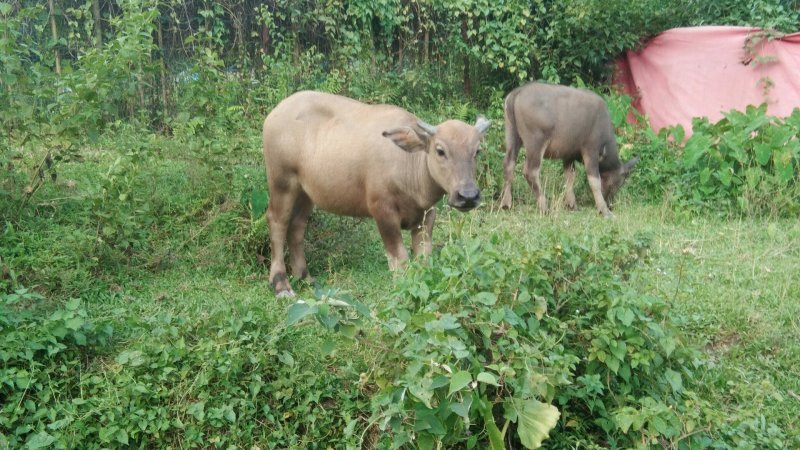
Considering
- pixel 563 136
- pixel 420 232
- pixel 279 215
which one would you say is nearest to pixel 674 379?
pixel 420 232

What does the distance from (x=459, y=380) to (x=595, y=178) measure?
6.04 metres

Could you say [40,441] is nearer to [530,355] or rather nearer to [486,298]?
[486,298]

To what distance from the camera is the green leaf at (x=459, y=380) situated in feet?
11.4

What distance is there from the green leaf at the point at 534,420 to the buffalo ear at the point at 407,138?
8.30ft

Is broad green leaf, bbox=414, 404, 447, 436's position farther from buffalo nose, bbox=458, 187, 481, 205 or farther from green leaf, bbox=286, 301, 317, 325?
buffalo nose, bbox=458, 187, 481, 205

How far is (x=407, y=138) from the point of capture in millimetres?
5840

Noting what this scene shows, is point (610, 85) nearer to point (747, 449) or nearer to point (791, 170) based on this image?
point (791, 170)

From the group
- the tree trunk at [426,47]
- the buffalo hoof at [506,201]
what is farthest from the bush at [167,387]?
the tree trunk at [426,47]

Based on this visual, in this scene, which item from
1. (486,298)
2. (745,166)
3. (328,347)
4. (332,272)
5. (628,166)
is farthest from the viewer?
(628,166)

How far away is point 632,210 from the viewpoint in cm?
885

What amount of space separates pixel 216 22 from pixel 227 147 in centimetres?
398

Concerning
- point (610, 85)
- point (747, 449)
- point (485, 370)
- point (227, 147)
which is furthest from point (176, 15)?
point (747, 449)

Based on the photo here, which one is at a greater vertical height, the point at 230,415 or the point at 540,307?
the point at 540,307

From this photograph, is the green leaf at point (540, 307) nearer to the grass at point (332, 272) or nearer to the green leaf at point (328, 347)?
the grass at point (332, 272)
